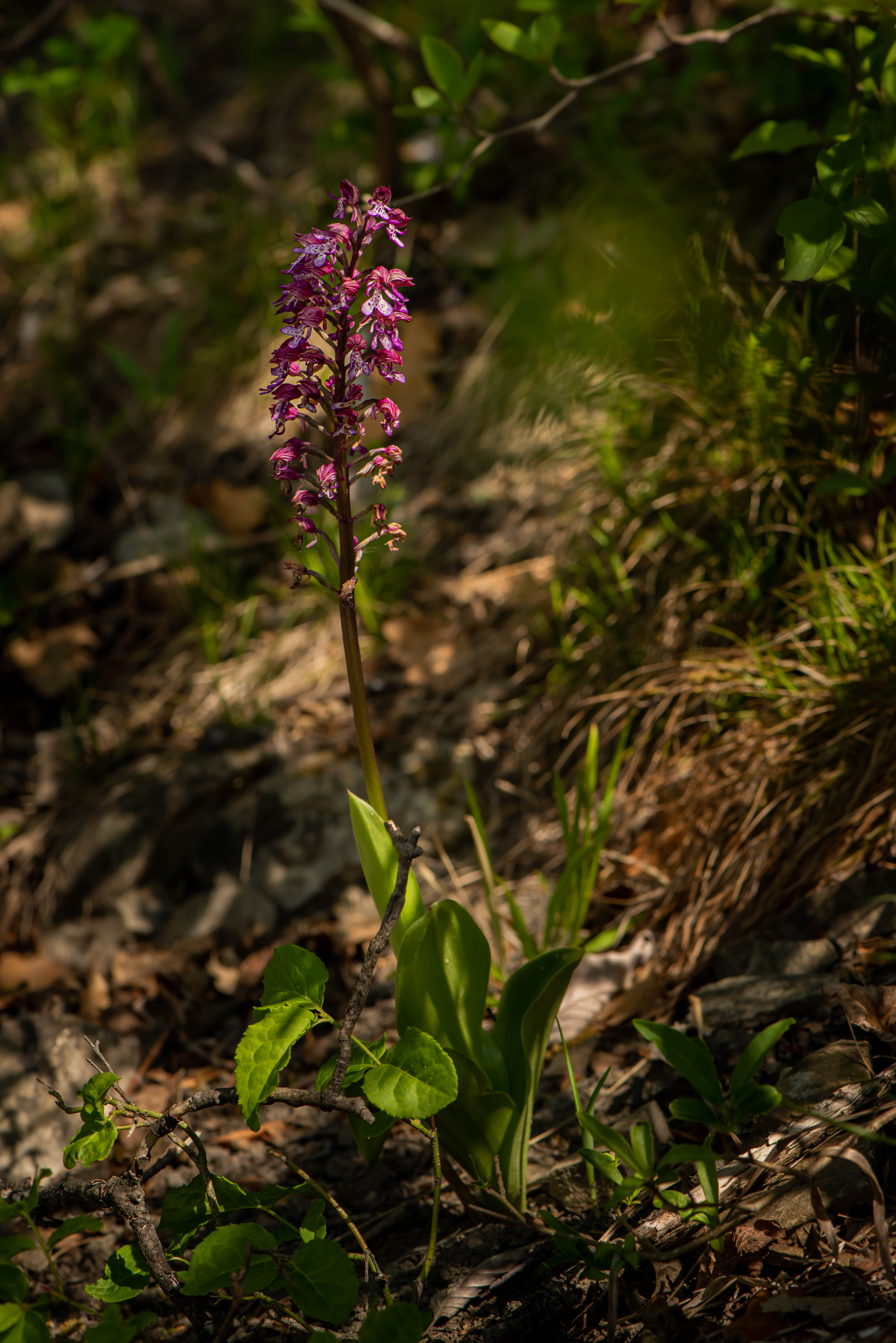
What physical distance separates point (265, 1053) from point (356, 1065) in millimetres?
146

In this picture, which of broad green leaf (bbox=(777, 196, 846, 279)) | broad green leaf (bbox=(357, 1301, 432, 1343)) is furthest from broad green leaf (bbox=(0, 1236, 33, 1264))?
broad green leaf (bbox=(777, 196, 846, 279))

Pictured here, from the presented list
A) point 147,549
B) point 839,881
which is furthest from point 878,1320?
point 147,549

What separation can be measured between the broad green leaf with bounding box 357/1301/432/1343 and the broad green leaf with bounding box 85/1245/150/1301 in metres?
0.32

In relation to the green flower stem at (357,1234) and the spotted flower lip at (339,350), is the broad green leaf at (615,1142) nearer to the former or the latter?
the green flower stem at (357,1234)

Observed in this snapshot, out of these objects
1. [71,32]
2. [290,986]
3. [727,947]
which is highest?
[71,32]

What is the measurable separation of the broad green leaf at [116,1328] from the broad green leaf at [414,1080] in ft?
1.21

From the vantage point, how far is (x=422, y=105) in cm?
197

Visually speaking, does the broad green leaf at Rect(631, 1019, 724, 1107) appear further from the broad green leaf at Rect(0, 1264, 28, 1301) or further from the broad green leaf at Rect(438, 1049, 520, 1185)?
the broad green leaf at Rect(0, 1264, 28, 1301)

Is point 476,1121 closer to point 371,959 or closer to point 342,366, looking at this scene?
point 371,959

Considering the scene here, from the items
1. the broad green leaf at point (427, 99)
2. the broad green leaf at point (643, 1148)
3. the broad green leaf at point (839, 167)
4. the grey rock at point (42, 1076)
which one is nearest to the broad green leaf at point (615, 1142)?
the broad green leaf at point (643, 1148)

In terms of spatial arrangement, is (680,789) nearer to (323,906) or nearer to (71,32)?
(323,906)

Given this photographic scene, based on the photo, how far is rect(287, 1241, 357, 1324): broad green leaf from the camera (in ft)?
3.70

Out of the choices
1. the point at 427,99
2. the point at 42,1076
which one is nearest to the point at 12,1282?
the point at 42,1076

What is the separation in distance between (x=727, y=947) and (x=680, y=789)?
1.38 feet
